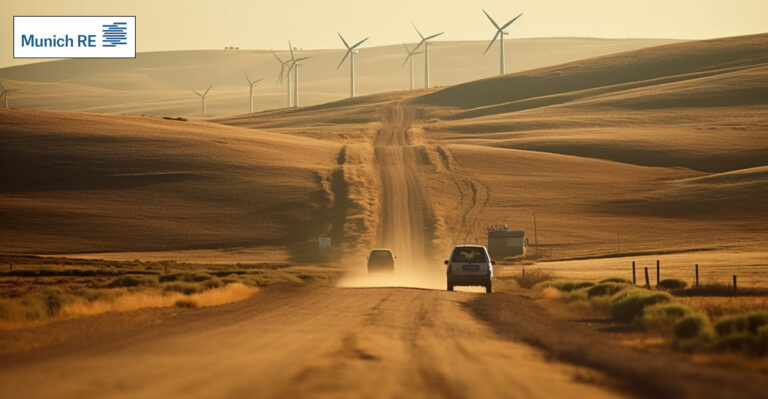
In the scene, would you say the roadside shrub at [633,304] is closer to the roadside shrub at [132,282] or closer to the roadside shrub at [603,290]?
the roadside shrub at [603,290]

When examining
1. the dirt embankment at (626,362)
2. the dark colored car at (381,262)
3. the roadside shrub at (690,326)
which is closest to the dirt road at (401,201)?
the dark colored car at (381,262)

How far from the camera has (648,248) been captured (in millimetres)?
79938

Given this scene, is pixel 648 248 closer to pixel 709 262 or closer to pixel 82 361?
pixel 709 262

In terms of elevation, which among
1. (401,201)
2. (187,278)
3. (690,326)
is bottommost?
(187,278)

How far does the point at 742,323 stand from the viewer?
2095 centimetres

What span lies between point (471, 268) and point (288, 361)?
2563cm

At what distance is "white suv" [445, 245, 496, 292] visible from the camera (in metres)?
42.1

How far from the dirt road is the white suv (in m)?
35.0


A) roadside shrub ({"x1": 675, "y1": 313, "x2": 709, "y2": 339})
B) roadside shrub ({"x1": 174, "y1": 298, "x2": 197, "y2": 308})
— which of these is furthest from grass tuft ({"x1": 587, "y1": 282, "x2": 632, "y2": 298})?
roadside shrub ({"x1": 675, "y1": 313, "x2": 709, "y2": 339})

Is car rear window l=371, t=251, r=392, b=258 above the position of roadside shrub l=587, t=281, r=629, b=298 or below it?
above

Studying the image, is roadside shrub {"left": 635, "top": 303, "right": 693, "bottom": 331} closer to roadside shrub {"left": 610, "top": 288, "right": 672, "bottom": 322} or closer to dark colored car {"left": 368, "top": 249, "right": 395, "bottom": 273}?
roadside shrub {"left": 610, "top": 288, "right": 672, "bottom": 322}

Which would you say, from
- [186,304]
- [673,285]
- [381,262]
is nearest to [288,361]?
[186,304]

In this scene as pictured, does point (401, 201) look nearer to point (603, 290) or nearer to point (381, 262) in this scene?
point (381, 262)

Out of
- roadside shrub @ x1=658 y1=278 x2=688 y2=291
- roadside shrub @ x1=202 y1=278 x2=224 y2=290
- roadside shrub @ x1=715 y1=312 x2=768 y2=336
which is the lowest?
roadside shrub @ x1=658 y1=278 x2=688 y2=291
